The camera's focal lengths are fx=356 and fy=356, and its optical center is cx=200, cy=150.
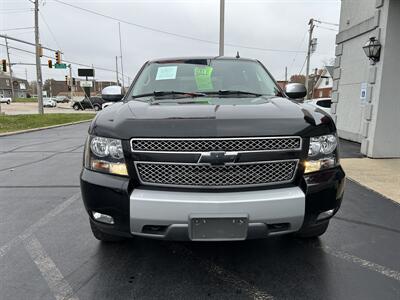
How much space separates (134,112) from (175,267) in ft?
4.38

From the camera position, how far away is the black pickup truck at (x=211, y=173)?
7.87ft

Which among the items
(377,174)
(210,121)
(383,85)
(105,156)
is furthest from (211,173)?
(383,85)

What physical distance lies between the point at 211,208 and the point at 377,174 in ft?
17.4

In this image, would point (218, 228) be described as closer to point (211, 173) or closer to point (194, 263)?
point (211, 173)

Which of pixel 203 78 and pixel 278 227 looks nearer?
pixel 278 227

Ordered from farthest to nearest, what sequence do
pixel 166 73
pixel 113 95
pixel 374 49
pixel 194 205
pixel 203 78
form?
pixel 374 49 → pixel 113 95 → pixel 166 73 → pixel 203 78 → pixel 194 205

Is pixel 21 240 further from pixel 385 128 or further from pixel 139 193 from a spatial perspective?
pixel 385 128

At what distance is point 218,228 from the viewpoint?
7.92ft

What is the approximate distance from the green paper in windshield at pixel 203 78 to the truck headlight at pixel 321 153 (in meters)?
1.41

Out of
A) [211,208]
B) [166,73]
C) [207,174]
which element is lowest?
[211,208]

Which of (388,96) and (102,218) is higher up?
(388,96)

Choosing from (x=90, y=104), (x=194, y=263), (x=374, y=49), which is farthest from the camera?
(x=90, y=104)

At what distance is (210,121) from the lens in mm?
2482

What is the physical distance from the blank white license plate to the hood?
0.56 meters
